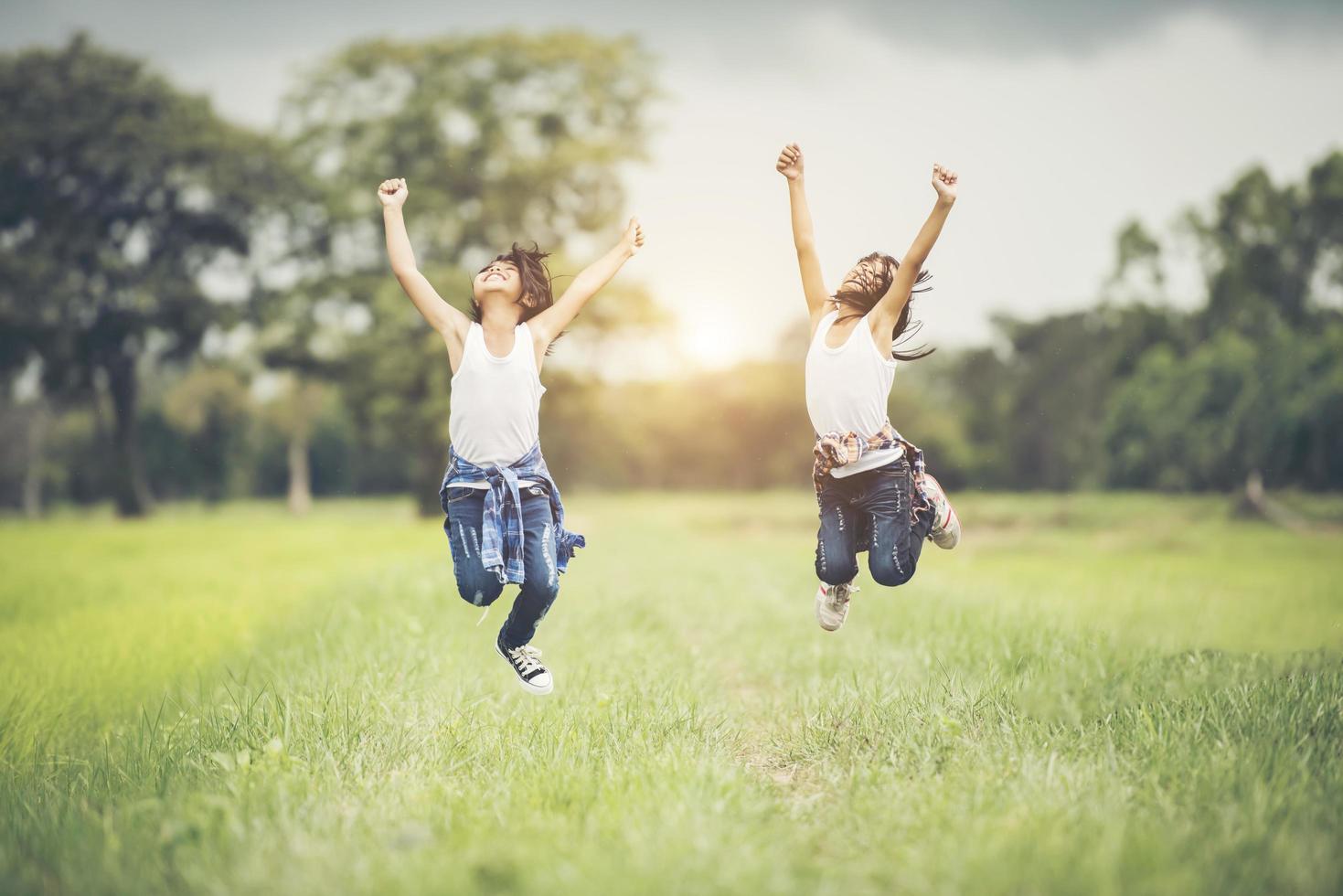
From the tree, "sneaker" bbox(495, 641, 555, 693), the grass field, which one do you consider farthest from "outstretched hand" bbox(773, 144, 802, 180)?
the tree

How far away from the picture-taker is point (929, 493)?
5320 mm

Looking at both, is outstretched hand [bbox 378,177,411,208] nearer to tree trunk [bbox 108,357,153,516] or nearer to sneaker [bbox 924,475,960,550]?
sneaker [bbox 924,475,960,550]

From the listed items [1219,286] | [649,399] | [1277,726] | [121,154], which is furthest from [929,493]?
[1219,286]

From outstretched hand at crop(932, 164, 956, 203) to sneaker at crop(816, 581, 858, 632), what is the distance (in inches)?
90.0

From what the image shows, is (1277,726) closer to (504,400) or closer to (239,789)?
(504,400)

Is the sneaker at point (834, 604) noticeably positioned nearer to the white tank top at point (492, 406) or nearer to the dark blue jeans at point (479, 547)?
the dark blue jeans at point (479, 547)

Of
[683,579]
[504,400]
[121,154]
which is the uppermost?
[121,154]

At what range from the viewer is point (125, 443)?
28969 mm

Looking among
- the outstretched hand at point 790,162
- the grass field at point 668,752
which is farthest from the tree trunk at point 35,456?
the outstretched hand at point 790,162

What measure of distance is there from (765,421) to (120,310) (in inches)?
1175

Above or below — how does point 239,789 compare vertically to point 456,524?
below

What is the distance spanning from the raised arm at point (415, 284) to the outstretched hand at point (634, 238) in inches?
38.9

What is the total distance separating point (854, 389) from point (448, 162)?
23598 mm

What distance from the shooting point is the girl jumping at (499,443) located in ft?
14.8
